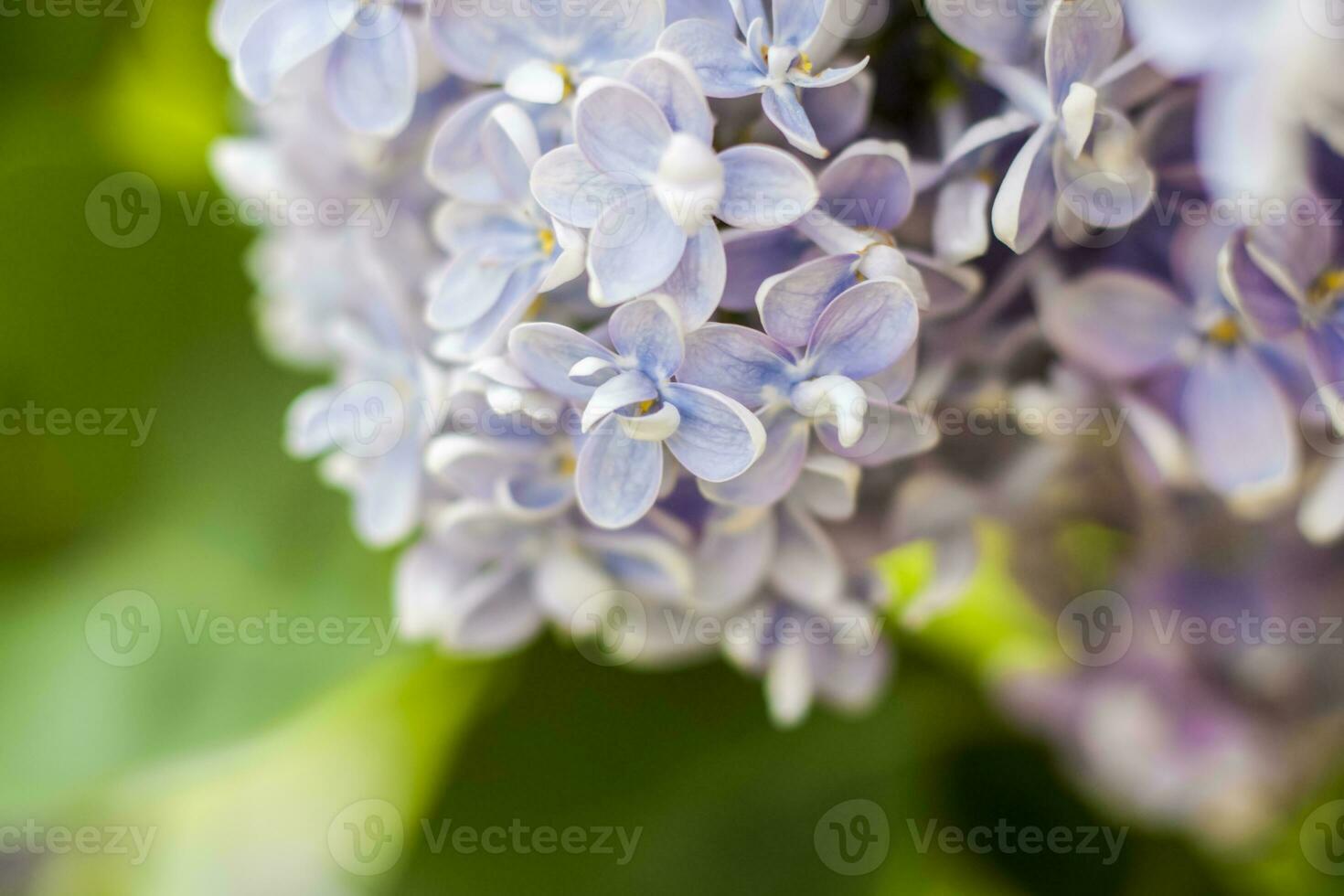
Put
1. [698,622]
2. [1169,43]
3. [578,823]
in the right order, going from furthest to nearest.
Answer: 1. [578,823]
2. [698,622]
3. [1169,43]

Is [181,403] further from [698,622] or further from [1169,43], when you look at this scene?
[1169,43]

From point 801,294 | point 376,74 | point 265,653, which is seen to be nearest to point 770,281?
point 801,294

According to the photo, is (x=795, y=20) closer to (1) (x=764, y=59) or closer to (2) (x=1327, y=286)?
(1) (x=764, y=59)

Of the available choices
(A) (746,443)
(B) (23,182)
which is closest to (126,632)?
(B) (23,182)

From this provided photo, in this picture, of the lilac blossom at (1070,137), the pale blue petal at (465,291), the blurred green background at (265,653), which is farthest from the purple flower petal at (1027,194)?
the blurred green background at (265,653)

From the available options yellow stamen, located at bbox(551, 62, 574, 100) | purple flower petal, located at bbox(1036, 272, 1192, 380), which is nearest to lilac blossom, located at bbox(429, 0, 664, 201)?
yellow stamen, located at bbox(551, 62, 574, 100)

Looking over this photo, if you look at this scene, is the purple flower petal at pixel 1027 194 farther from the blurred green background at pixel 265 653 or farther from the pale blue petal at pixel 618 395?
the blurred green background at pixel 265 653
